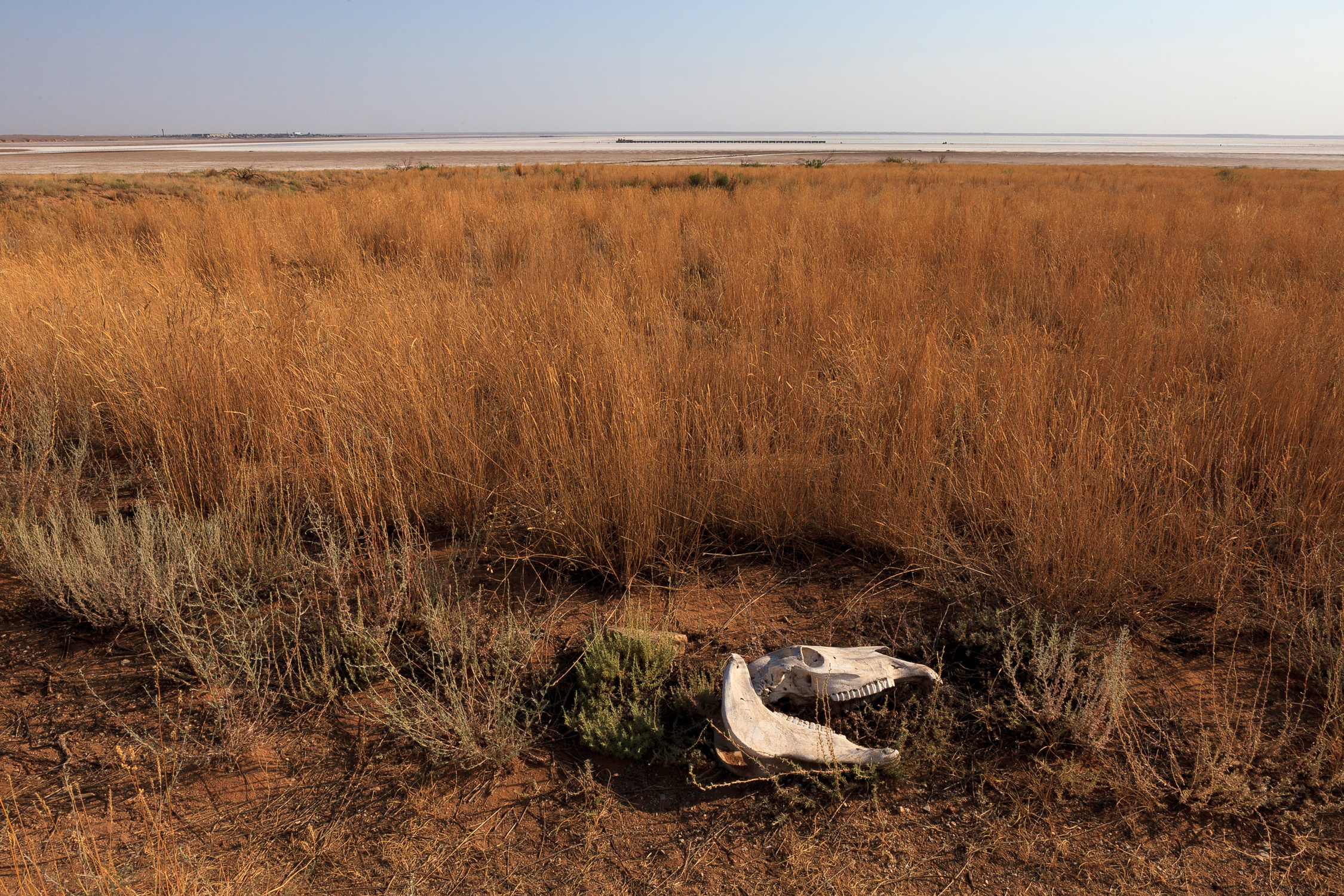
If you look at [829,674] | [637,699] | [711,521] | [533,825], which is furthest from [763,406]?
[533,825]

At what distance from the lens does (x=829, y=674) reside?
202 cm

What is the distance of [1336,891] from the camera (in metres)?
1.55

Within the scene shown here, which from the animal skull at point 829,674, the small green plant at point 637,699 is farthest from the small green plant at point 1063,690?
the small green plant at point 637,699

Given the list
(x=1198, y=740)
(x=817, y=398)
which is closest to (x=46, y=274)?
(x=817, y=398)

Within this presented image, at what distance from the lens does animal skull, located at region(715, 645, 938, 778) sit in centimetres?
186

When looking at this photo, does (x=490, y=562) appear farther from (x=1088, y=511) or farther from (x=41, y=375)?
(x=41, y=375)

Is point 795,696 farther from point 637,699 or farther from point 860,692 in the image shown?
point 637,699

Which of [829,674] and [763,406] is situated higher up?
[763,406]

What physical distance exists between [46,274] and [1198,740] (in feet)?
26.3

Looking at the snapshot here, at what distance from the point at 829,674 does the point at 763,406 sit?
1.68m

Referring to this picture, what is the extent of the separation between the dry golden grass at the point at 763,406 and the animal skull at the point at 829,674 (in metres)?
0.61

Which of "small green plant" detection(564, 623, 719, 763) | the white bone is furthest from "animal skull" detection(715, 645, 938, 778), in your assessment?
"small green plant" detection(564, 623, 719, 763)

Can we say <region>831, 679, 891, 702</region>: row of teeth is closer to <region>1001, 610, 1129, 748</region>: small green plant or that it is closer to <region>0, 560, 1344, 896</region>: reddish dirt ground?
<region>0, 560, 1344, 896</region>: reddish dirt ground

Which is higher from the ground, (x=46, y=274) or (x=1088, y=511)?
(x=46, y=274)
